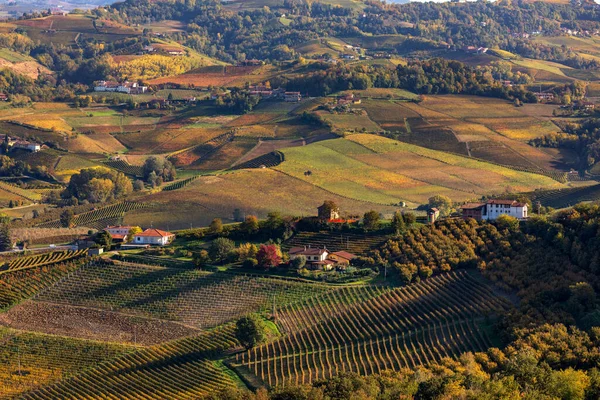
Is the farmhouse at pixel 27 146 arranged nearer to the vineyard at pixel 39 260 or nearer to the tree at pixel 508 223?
the vineyard at pixel 39 260

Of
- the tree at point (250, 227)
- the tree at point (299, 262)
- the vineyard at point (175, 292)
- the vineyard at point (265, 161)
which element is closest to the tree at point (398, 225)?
the tree at point (299, 262)

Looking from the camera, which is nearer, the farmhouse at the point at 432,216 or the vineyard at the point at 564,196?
the farmhouse at the point at 432,216

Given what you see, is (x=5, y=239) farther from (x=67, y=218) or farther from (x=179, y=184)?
(x=179, y=184)

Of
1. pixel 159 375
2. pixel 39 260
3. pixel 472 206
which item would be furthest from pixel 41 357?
pixel 472 206

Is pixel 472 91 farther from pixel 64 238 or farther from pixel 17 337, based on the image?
pixel 17 337

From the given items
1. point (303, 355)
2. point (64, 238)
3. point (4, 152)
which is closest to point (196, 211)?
point (64, 238)

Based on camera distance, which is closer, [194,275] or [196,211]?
[194,275]
